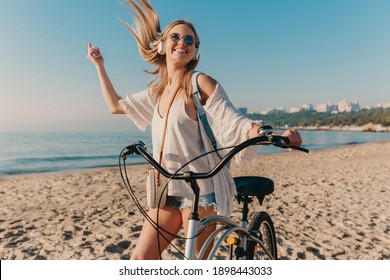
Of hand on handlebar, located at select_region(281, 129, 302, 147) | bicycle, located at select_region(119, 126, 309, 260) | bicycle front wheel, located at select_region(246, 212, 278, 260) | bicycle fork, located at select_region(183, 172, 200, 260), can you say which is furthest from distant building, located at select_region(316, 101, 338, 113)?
bicycle fork, located at select_region(183, 172, 200, 260)

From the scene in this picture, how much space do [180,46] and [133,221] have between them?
4.66m

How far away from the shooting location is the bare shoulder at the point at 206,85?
1.84 metres

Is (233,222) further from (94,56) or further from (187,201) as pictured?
(94,56)

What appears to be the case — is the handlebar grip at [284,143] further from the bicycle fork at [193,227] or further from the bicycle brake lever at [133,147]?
the bicycle brake lever at [133,147]

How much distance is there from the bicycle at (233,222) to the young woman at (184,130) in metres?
0.10

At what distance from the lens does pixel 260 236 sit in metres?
2.55

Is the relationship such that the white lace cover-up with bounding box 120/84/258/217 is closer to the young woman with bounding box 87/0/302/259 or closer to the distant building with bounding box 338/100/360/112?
the young woman with bounding box 87/0/302/259

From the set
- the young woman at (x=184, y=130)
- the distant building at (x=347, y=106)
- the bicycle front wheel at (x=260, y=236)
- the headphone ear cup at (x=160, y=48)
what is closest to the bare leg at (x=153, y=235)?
the young woman at (x=184, y=130)

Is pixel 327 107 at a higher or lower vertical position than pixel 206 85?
higher

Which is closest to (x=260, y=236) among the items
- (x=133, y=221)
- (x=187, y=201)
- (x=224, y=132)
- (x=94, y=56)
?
(x=187, y=201)

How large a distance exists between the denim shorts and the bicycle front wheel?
1.70ft

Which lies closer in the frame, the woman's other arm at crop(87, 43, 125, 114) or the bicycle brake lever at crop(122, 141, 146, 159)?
the bicycle brake lever at crop(122, 141, 146, 159)

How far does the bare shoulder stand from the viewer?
6.03 ft
